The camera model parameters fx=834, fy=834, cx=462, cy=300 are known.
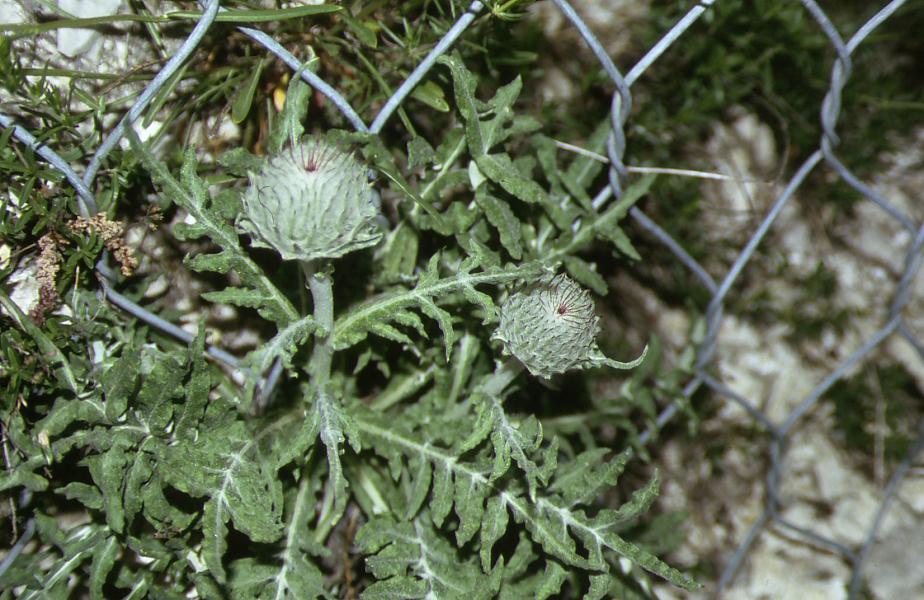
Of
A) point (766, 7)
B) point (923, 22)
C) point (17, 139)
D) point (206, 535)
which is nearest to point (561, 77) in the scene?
point (766, 7)

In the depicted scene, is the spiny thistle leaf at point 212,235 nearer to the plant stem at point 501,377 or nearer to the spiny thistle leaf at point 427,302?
the spiny thistle leaf at point 427,302

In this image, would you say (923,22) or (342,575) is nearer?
(342,575)

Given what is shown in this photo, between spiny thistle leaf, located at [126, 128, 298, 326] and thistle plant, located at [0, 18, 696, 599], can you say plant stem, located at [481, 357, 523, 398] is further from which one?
spiny thistle leaf, located at [126, 128, 298, 326]

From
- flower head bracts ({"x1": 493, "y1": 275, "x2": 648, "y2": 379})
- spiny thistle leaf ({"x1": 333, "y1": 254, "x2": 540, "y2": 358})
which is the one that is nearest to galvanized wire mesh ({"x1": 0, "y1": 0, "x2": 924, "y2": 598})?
spiny thistle leaf ({"x1": 333, "y1": 254, "x2": 540, "y2": 358})


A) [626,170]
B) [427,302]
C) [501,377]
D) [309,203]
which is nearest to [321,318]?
[427,302]

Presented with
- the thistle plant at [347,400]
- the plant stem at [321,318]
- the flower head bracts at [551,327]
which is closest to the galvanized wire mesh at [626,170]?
the thistle plant at [347,400]

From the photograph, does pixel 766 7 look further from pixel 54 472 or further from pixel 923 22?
pixel 54 472
